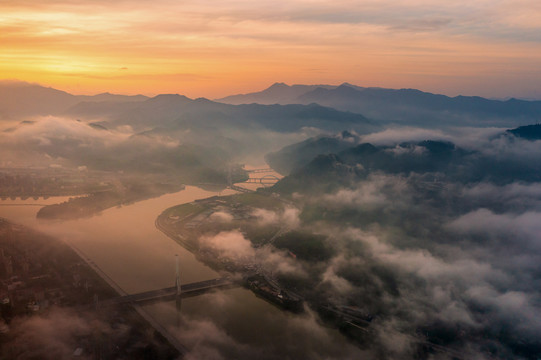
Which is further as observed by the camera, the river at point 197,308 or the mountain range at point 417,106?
the mountain range at point 417,106

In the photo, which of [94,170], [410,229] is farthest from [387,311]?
[94,170]

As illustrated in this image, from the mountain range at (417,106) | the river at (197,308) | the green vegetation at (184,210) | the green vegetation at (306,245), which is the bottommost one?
the river at (197,308)

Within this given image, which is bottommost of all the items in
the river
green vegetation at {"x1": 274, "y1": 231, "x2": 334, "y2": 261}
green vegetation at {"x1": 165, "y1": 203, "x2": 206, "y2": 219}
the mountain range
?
the river

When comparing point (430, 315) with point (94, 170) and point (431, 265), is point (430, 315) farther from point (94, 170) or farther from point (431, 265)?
point (94, 170)

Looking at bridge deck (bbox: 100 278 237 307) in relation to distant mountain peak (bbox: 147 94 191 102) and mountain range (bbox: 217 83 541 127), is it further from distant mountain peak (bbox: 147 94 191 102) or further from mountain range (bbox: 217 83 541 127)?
distant mountain peak (bbox: 147 94 191 102)

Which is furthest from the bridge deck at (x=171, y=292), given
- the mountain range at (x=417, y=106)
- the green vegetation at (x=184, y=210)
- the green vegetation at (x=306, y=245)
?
the mountain range at (x=417, y=106)

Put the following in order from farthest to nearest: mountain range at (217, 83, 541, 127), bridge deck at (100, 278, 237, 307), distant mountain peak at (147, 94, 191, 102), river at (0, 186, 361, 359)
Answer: distant mountain peak at (147, 94, 191, 102) < mountain range at (217, 83, 541, 127) < bridge deck at (100, 278, 237, 307) < river at (0, 186, 361, 359)

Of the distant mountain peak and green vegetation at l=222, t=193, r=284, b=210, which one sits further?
the distant mountain peak

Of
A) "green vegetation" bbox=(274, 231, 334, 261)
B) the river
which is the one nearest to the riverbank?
the river

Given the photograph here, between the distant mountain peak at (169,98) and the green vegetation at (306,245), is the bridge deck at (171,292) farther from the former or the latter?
the distant mountain peak at (169,98)

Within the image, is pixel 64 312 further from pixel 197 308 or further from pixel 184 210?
pixel 184 210
